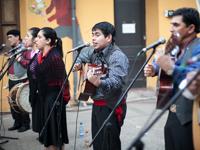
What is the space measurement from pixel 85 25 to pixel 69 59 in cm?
79

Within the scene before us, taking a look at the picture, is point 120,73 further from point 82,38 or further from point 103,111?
point 82,38

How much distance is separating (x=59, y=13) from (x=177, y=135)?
588 cm

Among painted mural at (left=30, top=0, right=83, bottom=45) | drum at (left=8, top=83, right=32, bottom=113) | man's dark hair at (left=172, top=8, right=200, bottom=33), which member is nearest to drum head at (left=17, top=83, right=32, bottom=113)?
drum at (left=8, top=83, right=32, bottom=113)

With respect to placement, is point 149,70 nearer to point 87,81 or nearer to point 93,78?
point 93,78

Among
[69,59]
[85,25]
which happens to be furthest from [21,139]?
[85,25]

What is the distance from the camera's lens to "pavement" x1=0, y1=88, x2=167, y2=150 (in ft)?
21.1

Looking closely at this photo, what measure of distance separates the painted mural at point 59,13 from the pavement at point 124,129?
1.58 metres

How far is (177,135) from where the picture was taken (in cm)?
350

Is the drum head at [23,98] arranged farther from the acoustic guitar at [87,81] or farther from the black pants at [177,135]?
the black pants at [177,135]

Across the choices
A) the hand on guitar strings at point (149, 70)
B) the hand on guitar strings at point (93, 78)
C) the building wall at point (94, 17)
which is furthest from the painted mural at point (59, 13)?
the hand on guitar strings at point (149, 70)

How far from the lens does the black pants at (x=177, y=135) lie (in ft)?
11.3

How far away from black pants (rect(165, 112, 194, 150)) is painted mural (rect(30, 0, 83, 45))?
5654 mm

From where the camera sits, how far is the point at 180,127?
347 centimetres

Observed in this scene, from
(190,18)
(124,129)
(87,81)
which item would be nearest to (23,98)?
(124,129)
